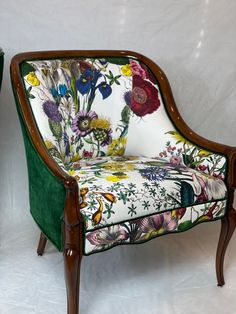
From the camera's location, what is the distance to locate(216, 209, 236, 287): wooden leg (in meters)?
1.78

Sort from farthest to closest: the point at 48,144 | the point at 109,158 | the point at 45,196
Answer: the point at 109,158 → the point at 48,144 → the point at 45,196

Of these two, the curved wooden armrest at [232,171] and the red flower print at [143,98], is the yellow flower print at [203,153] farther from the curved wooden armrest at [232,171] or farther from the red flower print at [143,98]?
the red flower print at [143,98]

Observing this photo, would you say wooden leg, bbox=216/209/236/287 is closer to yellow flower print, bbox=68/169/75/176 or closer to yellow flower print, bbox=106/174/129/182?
yellow flower print, bbox=106/174/129/182

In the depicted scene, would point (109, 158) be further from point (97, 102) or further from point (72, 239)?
Answer: point (72, 239)

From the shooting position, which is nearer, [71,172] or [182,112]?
[71,172]

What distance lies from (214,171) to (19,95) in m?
0.74

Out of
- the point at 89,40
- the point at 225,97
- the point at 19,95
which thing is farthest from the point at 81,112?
the point at 225,97

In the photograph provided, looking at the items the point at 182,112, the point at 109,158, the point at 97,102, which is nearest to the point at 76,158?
the point at 109,158

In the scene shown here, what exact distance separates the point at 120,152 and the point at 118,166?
9.4 inches

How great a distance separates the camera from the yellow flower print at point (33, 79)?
1777 millimetres

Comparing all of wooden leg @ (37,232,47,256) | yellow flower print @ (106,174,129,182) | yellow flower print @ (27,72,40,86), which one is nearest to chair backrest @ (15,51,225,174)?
yellow flower print @ (27,72,40,86)

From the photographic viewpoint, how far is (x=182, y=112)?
8.03ft

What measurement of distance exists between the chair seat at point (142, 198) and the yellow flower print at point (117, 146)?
0.17 meters

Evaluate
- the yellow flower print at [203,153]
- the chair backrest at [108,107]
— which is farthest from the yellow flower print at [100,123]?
the yellow flower print at [203,153]
